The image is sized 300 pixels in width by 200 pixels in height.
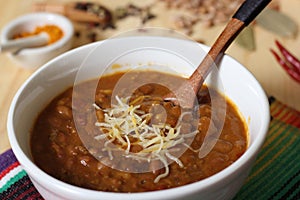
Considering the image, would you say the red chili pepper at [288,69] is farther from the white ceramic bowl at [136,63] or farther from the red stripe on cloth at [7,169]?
the red stripe on cloth at [7,169]

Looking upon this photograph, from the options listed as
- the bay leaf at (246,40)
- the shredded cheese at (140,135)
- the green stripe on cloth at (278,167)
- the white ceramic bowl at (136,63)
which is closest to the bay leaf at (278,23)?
the bay leaf at (246,40)

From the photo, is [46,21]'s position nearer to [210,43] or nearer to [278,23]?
[210,43]

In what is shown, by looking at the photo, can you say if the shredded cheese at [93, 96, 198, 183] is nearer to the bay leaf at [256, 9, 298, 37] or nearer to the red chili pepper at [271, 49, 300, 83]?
the red chili pepper at [271, 49, 300, 83]

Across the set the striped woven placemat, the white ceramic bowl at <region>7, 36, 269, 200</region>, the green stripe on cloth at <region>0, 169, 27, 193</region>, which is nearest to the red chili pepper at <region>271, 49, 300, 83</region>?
the striped woven placemat

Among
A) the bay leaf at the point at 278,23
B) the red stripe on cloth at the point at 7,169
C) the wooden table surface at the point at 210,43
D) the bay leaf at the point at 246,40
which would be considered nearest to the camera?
the red stripe on cloth at the point at 7,169

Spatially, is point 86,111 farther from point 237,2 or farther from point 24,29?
point 237,2

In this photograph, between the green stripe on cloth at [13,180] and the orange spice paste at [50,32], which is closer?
the green stripe on cloth at [13,180]
